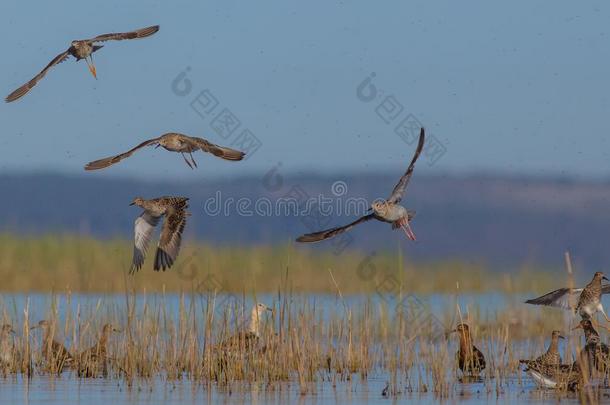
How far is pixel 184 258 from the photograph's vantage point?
2872cm

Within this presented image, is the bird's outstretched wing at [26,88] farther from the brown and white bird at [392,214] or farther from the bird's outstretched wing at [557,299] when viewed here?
the bird's outstretched wing at [557,299]

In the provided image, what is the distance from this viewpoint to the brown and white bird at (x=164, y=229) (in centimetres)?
Answer: 1598

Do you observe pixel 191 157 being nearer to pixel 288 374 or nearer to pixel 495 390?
pixel 288 374

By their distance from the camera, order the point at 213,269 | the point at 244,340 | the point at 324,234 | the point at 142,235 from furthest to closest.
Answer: the point at 213,269 < the point at 142,235 < the point at 244,340 < the point at 324,234

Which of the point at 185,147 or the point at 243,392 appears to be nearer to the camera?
the point at 243,392

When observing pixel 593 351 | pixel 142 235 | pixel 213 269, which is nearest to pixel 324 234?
pixel 142 235

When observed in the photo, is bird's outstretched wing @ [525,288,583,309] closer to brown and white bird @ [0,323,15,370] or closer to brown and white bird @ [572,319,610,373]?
brown and white bird @ [572,319,610,373]

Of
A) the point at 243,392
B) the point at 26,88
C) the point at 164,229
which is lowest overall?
the point at 243,392

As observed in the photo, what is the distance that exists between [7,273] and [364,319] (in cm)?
1438

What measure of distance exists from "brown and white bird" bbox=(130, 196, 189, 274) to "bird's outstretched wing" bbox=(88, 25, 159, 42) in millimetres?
2293

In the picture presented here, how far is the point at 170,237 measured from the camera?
16.2 m

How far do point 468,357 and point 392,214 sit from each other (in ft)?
6.97

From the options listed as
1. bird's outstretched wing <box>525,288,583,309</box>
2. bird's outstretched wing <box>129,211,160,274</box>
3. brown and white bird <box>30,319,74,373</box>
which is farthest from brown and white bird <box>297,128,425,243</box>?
brown and white bird <box>30,319,74,373</box>

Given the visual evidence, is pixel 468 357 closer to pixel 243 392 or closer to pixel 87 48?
pixel 243 392
